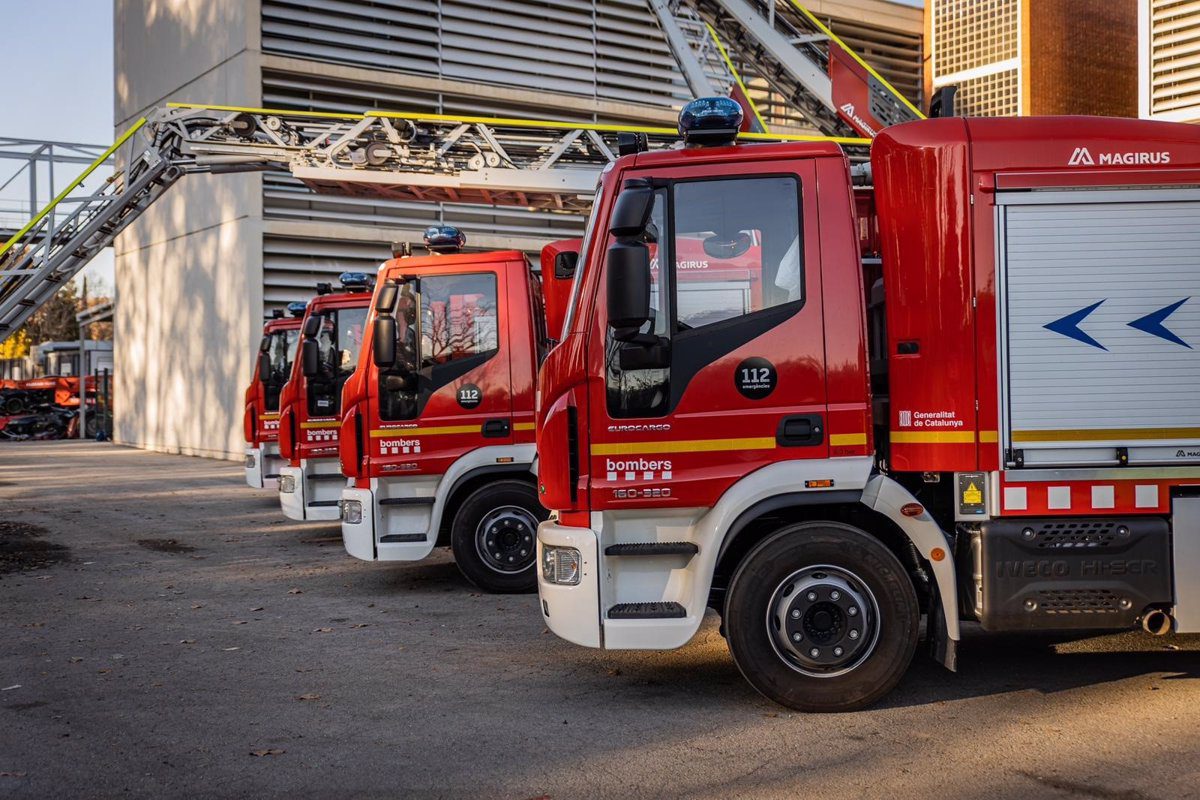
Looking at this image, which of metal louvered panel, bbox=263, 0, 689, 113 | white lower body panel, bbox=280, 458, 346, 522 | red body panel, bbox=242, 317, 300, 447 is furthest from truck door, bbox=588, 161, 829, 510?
metal louvered panel, bbox=263, 0, 689, 113

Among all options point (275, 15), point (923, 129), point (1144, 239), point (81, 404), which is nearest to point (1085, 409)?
point (1144, 239)

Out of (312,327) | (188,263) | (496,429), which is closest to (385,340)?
(496,429)

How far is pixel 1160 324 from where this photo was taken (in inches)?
232

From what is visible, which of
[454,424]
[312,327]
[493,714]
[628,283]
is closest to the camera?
[628,283]

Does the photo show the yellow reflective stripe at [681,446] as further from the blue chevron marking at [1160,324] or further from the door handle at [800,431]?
the blue chevron marking at [1160,324]

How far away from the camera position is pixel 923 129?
5934 mm

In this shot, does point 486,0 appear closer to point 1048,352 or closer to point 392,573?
point 392,573

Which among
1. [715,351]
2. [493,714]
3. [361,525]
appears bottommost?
[493,714]

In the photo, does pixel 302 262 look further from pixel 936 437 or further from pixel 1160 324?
pixel 1160 324

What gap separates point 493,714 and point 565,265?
298 cm

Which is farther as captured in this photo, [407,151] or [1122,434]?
[407,151]

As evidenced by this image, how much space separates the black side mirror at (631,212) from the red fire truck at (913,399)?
0.29 m

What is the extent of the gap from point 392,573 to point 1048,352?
6963 mm

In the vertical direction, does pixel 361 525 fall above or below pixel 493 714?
above
